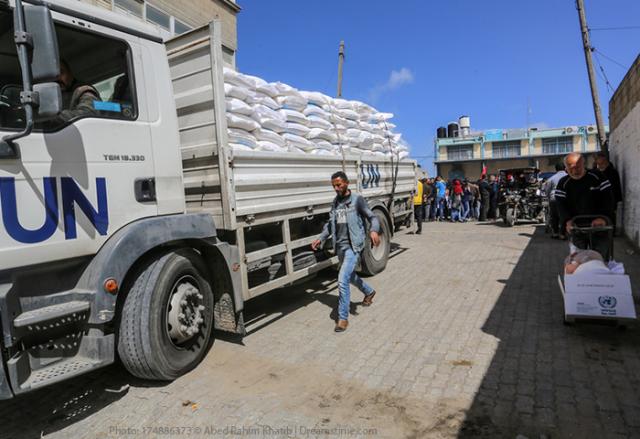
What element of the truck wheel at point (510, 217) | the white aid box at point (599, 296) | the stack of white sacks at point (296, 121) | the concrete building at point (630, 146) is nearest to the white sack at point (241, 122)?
the stack of white sacks at point (296, 121)

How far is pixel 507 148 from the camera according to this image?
50156 millimetres

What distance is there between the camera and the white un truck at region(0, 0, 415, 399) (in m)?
2.63

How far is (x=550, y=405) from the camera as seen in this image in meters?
3.02

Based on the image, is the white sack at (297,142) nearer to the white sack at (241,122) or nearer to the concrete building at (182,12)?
the white sack at (241,122)

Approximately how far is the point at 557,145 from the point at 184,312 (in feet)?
175

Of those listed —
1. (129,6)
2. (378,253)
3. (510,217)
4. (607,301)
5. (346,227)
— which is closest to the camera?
(607,301)

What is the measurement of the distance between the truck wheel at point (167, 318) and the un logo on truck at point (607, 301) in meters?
3.55

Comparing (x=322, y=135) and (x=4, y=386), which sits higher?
(x=322, y=135)

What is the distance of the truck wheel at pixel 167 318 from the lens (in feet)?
10.5

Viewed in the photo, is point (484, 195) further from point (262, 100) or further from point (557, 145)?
point (557, 145)

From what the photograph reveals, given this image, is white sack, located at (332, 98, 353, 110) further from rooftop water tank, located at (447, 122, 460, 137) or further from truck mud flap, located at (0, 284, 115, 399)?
rooftop water tank, located at (447, 122, 460, 137)

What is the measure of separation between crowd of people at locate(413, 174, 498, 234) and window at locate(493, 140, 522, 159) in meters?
36.3

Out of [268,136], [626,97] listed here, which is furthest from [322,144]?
[626,97]

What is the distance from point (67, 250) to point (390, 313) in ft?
11.7
